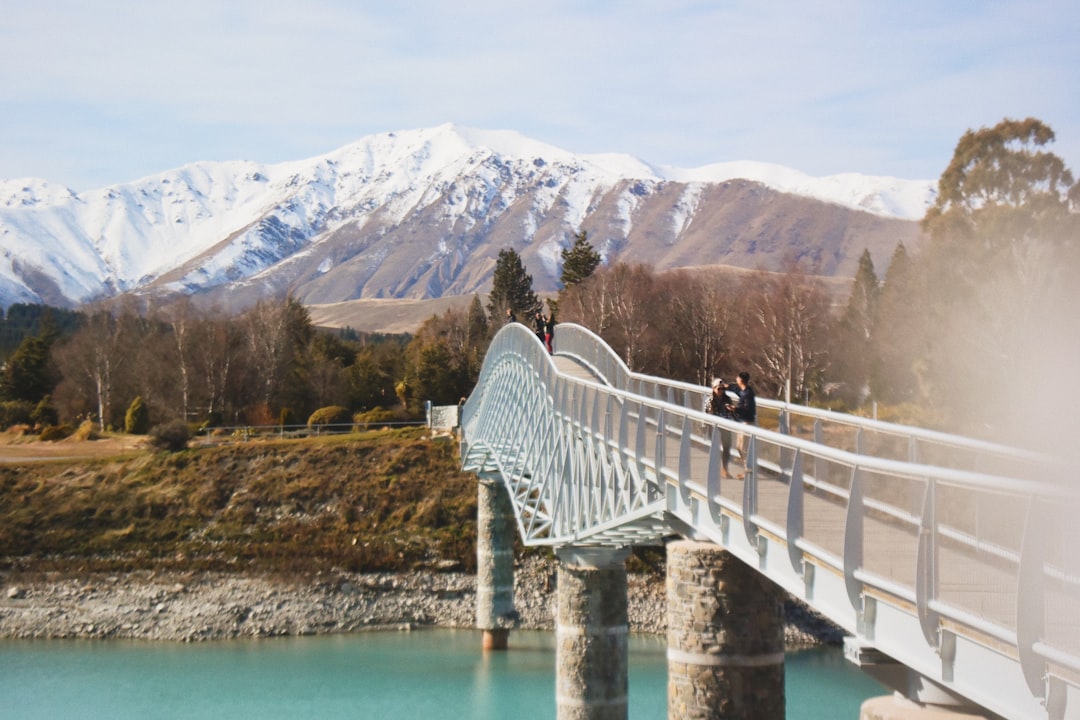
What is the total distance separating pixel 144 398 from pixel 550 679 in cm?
5043

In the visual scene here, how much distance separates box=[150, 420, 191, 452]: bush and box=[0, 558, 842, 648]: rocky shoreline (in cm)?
1374

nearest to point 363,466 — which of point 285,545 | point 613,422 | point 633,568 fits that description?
point 285,545

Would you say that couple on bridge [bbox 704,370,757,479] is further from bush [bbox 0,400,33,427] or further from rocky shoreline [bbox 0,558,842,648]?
bush [bbox 0,400,33,427]

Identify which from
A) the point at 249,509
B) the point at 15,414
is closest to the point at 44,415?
the point at 15,414

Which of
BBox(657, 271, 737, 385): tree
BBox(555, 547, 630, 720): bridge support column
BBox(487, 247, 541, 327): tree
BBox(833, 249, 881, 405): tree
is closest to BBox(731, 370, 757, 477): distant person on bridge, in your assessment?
BBox(555, 547, 630, 720): bridge support column

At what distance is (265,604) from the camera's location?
5291 centimetres

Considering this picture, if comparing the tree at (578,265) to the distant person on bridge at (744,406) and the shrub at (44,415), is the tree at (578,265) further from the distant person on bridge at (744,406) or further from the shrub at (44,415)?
the distant person on bridge at (744,406)

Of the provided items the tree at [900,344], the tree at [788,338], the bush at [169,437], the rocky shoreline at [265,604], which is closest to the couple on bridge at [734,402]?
the tree at [900,344]

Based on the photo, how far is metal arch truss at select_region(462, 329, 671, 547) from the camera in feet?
63.9

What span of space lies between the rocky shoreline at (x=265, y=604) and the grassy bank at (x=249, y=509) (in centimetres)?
121

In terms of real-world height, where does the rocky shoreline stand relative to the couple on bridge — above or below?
below

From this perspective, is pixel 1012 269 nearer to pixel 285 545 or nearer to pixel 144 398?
pixel 285 545

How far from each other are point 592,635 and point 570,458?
5.99 meters

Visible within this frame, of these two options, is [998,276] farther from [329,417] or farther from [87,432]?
[87,432]
